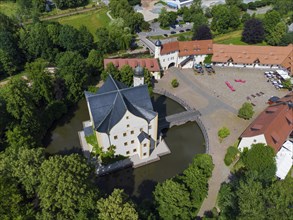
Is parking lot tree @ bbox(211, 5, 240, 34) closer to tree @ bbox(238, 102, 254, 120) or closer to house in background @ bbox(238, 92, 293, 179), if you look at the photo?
tree @ bbox(238, 102, 254, 120)

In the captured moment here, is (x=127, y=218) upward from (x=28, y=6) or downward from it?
upward

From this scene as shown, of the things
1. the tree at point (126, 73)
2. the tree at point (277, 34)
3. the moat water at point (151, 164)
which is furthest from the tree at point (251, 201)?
the tree at point (277, 34)

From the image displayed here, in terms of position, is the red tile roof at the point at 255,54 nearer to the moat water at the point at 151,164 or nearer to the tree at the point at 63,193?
the moat water at the point at 151,164

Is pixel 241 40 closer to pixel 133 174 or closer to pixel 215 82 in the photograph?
pixel 215 82

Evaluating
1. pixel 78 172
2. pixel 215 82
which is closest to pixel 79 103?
pixel 78 172

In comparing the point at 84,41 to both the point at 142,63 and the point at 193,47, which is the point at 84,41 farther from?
the point at 193,47

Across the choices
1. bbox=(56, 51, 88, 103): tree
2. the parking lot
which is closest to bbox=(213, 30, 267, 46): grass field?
the parking lot

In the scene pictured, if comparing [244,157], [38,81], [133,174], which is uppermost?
[38,81]
